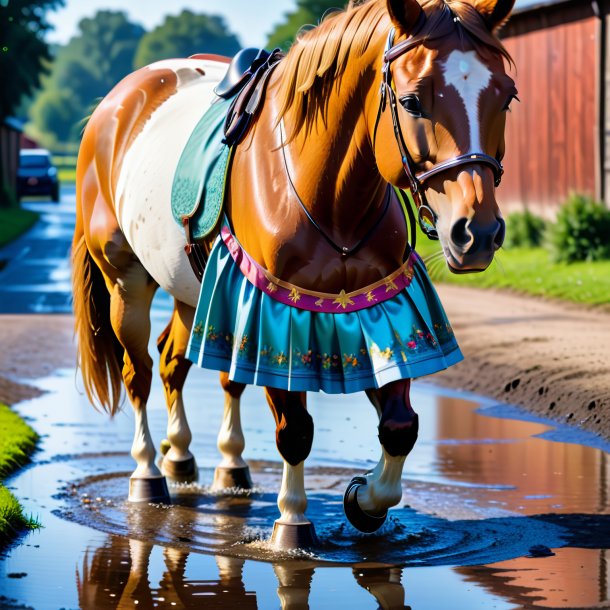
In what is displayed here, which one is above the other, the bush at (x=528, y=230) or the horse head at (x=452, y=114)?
the bush at (x=528, y=230)

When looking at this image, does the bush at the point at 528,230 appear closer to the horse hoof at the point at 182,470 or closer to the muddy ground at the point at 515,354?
the muddy ground at the point at 515,354

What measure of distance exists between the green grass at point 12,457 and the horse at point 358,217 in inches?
45.2

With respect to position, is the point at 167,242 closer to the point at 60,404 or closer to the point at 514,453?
the point at 514,453

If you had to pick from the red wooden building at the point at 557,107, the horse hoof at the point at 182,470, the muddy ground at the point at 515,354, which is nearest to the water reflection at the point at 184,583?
the horse hoof at the point at 182,470

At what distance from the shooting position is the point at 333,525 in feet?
19.3

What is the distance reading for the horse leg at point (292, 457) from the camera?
5273mm

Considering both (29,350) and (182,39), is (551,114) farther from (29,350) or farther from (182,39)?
(182,39)

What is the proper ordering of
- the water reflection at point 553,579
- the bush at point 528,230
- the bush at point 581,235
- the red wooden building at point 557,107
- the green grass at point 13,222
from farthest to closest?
1. the green grass at point 13,222
2. the bush at point 528,230
3. the red wooden building at point 557,107
4. the bush at point 581,235
5. the water reflection at point 553,579

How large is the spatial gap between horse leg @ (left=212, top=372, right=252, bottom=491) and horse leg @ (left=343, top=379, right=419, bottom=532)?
1311 mm

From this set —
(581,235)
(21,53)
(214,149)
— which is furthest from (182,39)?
(214,149)

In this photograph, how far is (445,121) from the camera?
4371 mm

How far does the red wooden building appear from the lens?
61.4 feet

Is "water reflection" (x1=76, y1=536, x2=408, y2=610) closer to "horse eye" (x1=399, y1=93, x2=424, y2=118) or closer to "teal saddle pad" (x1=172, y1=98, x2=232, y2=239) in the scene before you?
"teal saddle pad" (x1=172, y1=98, x2=232, y2=239)

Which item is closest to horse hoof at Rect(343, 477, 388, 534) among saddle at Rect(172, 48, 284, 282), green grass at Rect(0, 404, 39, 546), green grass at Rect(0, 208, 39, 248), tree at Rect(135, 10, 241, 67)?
saddle at Rect(172, 48, 284, 282)
